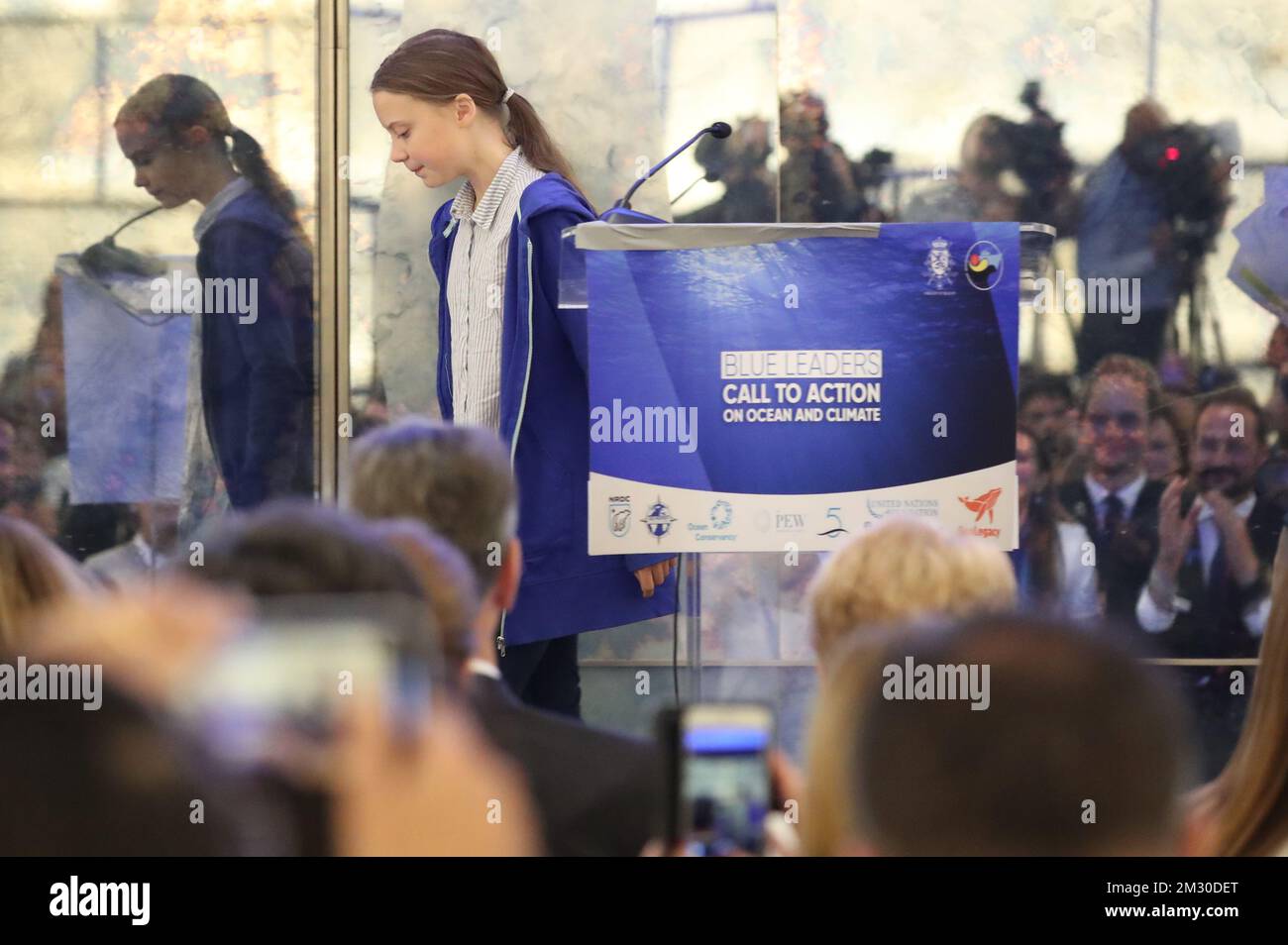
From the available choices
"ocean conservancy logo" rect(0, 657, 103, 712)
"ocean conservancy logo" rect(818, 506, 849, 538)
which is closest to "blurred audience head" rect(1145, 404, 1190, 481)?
"ocean conservancy logo" rect(818, 506, 849, 538)

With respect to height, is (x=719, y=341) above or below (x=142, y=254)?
below

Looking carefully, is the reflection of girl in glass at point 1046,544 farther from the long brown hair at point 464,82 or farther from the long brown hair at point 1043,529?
the long brown hair at point 464,82

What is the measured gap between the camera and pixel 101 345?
4.21 meters

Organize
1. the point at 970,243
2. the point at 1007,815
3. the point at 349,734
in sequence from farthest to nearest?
the point at 970,243, the point at 349,734, the point at 1007,815

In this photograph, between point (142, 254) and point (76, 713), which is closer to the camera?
point (76, 713)

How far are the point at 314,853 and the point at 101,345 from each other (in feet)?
8.73

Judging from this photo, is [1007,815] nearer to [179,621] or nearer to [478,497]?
[179,621]

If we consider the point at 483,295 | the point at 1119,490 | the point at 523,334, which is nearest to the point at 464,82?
the point at 483,295

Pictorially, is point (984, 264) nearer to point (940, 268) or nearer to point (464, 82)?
point (940, 268)

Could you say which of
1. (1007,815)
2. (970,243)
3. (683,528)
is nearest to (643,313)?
(683,528)

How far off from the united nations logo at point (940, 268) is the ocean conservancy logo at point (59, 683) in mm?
1899

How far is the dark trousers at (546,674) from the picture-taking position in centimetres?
356

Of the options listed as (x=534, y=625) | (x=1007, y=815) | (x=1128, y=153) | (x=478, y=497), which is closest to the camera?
(x=1007, y=815)
